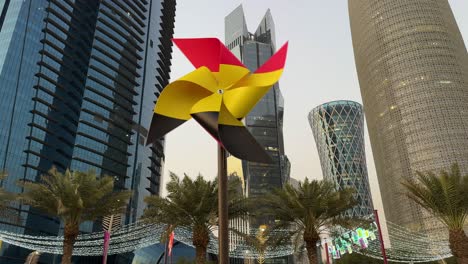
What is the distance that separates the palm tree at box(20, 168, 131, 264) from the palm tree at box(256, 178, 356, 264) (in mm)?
10552

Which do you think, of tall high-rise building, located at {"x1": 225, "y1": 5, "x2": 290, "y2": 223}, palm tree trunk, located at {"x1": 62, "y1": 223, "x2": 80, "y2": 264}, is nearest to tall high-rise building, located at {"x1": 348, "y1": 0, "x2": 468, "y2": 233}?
tall high-rise building, located at {"x1": 225, "y1": 5, "x2": 290, "y2": 223}

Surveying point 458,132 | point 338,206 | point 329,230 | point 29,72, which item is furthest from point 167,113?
point 458,132

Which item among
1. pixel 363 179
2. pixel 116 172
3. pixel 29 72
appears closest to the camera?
pixel 29 72

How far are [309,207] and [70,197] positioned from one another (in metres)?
14.9

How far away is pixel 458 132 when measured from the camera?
105125mm

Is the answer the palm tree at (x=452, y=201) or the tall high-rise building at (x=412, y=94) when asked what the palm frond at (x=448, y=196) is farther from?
the tall high-rise building at (x=412, y=94)

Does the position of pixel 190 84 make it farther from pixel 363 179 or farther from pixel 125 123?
pixel 363 179

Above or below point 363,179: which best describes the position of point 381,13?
above

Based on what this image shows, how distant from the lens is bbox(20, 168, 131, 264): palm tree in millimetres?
24203

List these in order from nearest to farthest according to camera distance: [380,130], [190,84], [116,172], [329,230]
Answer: [190,84], [329,230], [116,172], [380,130]

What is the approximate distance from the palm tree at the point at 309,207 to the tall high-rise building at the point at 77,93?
2555 inches

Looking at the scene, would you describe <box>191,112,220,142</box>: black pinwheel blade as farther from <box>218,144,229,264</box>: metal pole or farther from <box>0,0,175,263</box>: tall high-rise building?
<box>0,0,175,263</box>: tall high-rise building

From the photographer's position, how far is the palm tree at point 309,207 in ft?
84.7

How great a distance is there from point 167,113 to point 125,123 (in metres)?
103
